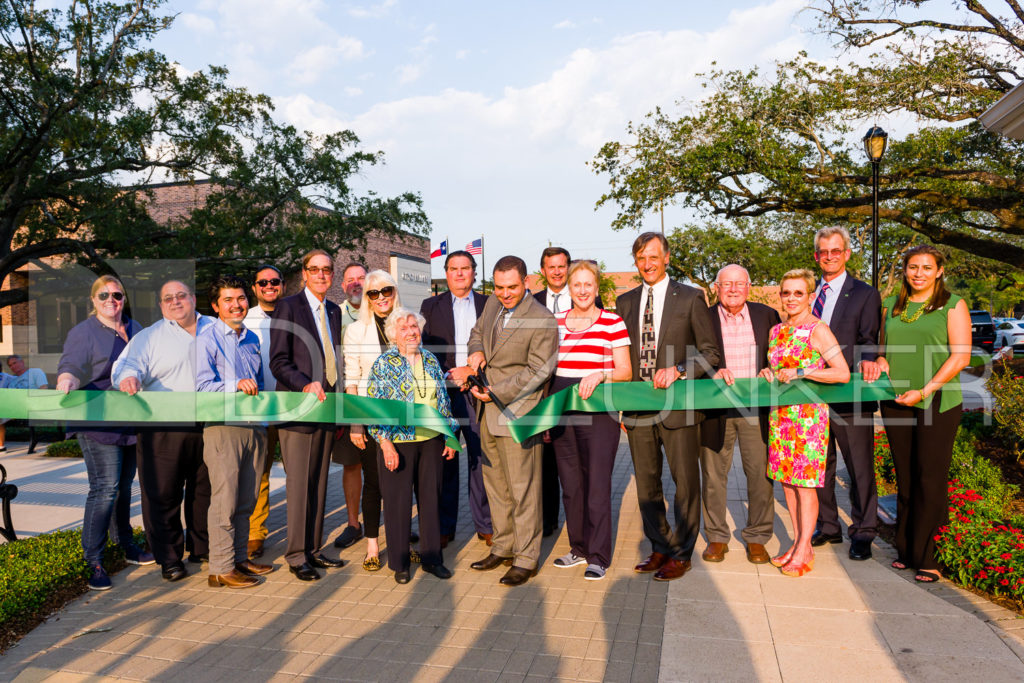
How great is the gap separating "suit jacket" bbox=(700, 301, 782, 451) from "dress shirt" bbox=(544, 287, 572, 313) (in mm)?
1293

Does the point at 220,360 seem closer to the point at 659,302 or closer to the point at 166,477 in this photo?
the point at 166,477

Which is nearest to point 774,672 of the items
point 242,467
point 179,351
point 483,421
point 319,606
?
point 483,421

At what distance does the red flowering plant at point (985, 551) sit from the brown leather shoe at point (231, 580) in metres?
4.86

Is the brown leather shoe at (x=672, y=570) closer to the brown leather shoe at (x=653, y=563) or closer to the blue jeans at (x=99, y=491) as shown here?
the brown leather shoe at (x=653, y=563)

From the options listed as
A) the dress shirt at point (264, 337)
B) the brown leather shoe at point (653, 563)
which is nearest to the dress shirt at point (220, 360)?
the dress shirt at point (264, 337)

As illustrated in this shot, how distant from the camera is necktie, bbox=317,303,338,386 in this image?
5449mm

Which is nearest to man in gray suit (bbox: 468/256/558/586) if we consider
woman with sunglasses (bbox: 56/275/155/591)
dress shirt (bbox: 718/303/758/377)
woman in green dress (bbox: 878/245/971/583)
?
dress shirt (bbox: 718/303/758/377)

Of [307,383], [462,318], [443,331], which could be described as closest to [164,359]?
[307,383]

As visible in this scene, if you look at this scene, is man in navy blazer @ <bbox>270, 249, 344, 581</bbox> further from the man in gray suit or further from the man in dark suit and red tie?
the man in dark suit and red tie

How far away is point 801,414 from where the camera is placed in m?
5.06

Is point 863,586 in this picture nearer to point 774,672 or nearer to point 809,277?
point 774,672

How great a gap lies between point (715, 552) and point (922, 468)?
5.14 feet

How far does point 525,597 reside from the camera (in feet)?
15.8

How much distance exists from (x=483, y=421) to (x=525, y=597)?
127cm
